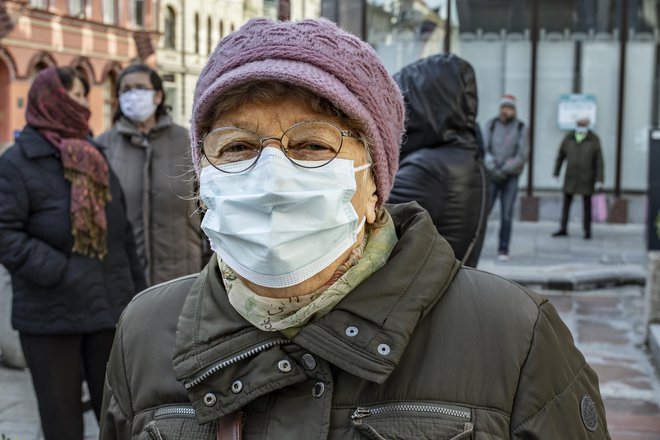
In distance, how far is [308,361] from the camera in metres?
→ 1.77

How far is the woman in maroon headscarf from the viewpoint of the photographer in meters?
4.12

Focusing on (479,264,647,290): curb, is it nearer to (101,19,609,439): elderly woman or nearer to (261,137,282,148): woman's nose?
(101,19,609,439): elderly woman

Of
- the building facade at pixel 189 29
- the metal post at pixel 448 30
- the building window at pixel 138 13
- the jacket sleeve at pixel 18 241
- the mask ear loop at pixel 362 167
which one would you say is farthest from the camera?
the building facade at pixel 189 29

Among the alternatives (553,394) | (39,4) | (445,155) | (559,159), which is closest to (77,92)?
(445,155)

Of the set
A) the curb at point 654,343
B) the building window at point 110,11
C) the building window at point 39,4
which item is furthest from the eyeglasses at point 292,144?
the building window at point 110,11

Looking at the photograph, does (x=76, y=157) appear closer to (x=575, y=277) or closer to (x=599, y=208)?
(x=575, y=277)

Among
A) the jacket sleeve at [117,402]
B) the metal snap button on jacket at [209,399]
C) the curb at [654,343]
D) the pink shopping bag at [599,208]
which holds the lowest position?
the curb at [654,343]

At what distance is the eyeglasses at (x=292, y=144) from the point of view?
1880mm

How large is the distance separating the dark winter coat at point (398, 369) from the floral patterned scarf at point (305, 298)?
0.02 m

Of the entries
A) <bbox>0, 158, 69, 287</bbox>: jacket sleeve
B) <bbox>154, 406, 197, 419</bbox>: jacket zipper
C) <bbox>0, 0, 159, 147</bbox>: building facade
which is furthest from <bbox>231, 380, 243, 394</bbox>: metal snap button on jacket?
<bbox>0, 0, 159, 147</bbox>: building facade

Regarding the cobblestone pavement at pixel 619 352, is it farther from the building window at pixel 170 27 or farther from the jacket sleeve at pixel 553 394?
the building window at pixel 170 27

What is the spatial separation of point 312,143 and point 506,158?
33.8 feet

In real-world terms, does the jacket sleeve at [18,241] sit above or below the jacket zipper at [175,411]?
above

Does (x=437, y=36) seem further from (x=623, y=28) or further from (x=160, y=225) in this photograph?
(x=160, y=225)
